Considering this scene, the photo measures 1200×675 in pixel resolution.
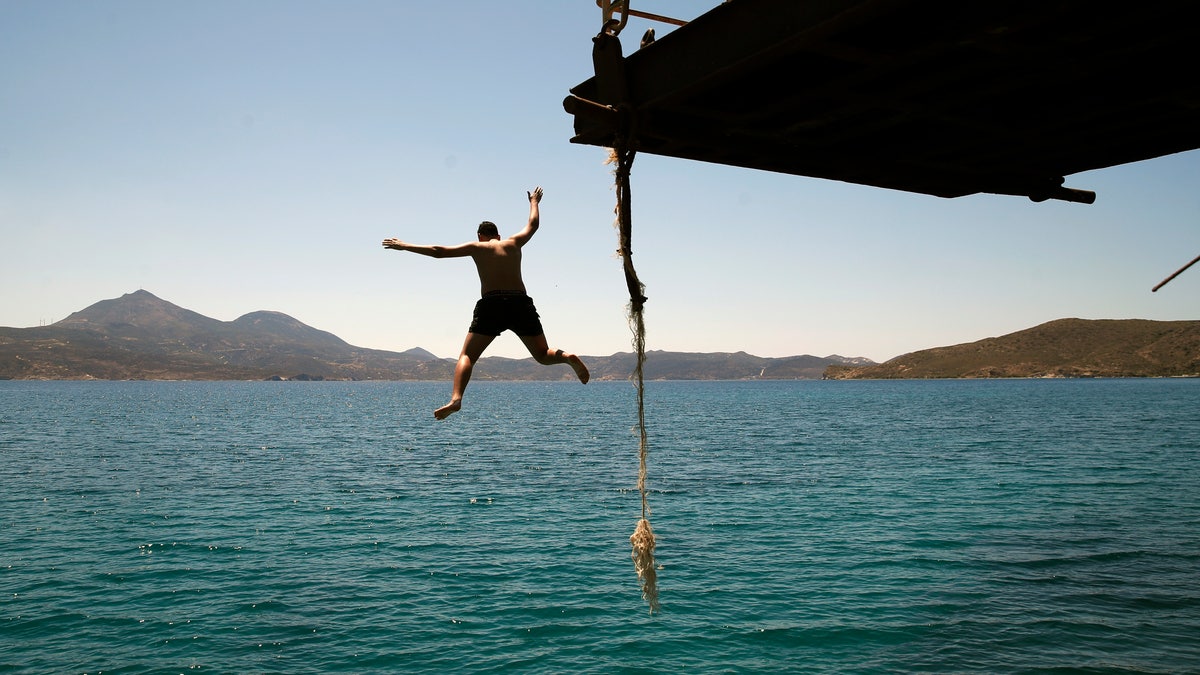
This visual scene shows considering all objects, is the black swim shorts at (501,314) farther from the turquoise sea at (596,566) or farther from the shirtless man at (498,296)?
the turquoise sea at (596,566)

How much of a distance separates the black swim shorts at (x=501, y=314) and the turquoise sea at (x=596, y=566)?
13.4 metres

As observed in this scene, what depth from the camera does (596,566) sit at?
27.5m

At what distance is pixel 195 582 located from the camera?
25.4 m

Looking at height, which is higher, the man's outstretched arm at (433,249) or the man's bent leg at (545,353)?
the man's outstretched arm at (433,249)

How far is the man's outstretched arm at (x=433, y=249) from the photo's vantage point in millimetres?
6961

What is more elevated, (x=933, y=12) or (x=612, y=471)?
(x=933, y=12)

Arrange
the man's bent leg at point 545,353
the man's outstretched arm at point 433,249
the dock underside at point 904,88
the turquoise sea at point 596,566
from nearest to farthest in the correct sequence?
the dock underside at point 904,88
the man's outstretched arm at point 433,249
the man's bent leg at point 545,353
the turquoise sea at point 596,566

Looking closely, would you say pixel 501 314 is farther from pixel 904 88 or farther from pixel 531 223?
pixel 904 88

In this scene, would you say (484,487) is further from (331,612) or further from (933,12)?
(933,12)

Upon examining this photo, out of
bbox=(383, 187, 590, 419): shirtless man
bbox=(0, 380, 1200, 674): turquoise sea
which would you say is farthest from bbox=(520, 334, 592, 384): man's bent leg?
bbox=(0, 380, 1200, 674): turquoise sea

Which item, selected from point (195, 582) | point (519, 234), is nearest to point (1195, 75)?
point (519, 234)

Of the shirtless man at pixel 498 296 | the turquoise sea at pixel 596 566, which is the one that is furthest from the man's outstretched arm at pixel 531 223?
the turquoise sea at pixel 596 566

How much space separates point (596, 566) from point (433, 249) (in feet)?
72.9

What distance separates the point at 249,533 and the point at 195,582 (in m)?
7.45
